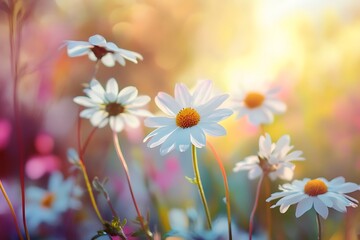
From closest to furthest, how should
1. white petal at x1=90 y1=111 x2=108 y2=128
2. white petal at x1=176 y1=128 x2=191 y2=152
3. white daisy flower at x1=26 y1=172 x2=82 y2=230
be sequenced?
white petal at x1=176 y1=128 x2=191 y2=152, white petal at x1=90 y1=111 x2=108 y2=128, white daisy flower at x1=26 y1=172 x2=82 y2=230

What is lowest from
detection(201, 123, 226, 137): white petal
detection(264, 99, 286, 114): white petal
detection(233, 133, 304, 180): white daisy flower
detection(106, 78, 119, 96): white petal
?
detection(233, 133, 304, 180): white daisy flower

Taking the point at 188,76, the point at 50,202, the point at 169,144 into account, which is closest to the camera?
the point at 169,144

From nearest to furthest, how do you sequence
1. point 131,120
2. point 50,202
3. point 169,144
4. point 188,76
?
point 169,144 < point 131,120 < point 50,202 < point 188,76

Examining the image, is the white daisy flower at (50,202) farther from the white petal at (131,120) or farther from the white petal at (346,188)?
the white petal at (346,188)

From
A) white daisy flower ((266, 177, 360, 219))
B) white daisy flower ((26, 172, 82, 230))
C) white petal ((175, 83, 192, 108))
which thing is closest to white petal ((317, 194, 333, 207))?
white daisy flower ((266, 177, 360, 219))

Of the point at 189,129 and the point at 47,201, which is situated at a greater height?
the point at 189,129

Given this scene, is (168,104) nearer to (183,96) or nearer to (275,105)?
(183,96)

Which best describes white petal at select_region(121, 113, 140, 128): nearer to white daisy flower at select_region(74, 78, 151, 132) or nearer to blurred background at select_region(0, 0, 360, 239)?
white daisy flower at select_region(74, 78, 151, 132)

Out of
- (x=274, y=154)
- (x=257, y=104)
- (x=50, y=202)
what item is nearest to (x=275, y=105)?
(x=257, y=104)
